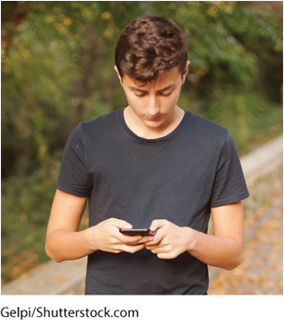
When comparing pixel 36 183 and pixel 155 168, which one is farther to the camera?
pixel 36 183

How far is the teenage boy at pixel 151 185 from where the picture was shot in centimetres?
151

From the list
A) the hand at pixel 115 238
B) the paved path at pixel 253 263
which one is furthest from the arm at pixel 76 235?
the paved path at pixel 253 263

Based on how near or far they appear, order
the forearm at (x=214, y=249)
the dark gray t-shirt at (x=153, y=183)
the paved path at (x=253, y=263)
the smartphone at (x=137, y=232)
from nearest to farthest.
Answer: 1. the smartphone at (x=137, y=232)
2. the forearm at (x=214, y=249)
3. the dark gray t-shirt at (x=153, y=183)
4. the paved path at (x=253, y=263)

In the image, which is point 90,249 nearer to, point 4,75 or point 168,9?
point 168,9

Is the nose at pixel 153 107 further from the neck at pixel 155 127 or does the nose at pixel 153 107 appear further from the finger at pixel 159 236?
the finger at pixel 159 236

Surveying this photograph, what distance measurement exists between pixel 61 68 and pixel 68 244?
3.98 metres

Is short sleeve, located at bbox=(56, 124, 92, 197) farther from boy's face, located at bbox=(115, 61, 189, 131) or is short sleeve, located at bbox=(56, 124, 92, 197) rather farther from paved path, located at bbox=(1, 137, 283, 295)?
paved path, located at bbox=(1, 137, 283, 295)

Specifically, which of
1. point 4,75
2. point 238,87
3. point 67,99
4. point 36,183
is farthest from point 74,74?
point 238,87

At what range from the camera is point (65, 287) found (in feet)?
10.8

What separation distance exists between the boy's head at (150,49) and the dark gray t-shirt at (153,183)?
27 cm

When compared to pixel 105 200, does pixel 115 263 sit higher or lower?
lower

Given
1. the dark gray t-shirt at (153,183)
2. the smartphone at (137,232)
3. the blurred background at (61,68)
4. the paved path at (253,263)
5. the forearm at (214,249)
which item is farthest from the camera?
the paved path at (253,263)

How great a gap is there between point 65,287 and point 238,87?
8947 millimetres

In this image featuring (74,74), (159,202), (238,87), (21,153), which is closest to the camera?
(159,202)
